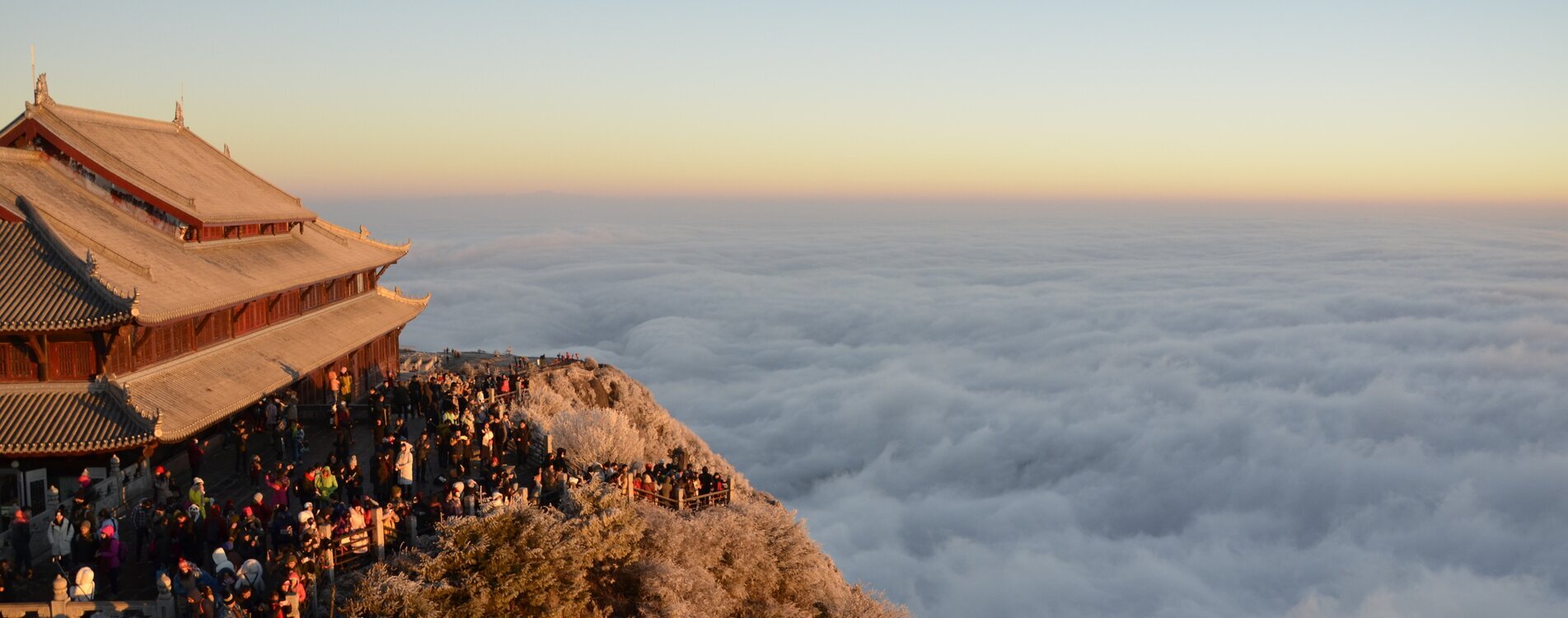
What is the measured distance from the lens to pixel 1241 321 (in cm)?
16762

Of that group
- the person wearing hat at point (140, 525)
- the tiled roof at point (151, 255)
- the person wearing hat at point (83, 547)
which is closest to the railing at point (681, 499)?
the person wearing hat at point (140, 525)

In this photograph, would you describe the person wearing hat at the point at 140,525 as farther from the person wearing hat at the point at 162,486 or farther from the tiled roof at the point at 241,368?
the tiled roof at the point at 241,368

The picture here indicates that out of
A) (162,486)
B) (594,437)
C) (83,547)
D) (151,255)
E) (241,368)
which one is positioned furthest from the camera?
(594,437)

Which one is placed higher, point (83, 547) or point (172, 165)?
point (172, 165)

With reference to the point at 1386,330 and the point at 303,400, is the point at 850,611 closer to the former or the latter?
the point at 303,400

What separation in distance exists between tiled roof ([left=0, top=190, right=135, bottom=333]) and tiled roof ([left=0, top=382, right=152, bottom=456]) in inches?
46.0

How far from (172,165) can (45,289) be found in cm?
1040

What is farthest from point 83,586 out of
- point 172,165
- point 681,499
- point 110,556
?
point 172,165

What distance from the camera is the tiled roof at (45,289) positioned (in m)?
16.7

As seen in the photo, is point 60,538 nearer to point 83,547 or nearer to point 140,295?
point 83,547

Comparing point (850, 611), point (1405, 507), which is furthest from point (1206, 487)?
point (850, 611)

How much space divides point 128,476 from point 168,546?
12.1 feet

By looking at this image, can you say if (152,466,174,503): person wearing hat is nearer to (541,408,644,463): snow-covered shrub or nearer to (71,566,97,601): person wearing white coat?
(71,566,97,601): person wearing white coat

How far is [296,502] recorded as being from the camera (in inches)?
640
